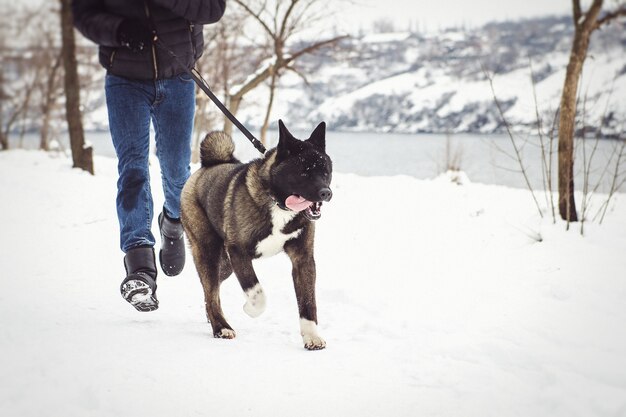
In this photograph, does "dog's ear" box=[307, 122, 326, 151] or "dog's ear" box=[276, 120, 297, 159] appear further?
"dog's ear" box=[307, 122, 326, 151]

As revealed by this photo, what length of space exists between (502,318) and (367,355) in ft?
4.66

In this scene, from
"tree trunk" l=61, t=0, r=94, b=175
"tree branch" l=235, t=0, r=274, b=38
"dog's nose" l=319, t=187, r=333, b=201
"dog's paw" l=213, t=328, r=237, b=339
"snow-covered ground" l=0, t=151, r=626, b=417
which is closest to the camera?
"snow-covered ground" l=0, t=151, r=626, b=417

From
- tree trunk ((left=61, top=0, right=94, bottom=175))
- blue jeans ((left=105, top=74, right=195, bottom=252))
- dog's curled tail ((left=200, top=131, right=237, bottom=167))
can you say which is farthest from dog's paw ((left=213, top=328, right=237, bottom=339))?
tree trunk ((left=61, top=0, right=94, bottom=175))

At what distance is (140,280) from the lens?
2.88 metres

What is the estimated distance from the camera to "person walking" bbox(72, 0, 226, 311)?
9.39 ft

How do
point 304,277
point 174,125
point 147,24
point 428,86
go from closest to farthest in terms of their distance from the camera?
1. point 147,24
2. point 304,277
3. point 174,125
4. point 428,86

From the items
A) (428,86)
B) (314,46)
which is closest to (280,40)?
(314,46)

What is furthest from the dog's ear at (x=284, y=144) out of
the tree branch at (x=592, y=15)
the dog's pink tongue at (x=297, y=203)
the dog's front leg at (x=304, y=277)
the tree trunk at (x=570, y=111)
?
the tree branch at (x=592, y=15)

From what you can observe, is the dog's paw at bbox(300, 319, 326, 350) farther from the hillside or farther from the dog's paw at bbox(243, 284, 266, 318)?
the hillside

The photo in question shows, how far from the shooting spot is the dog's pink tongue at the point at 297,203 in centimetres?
287

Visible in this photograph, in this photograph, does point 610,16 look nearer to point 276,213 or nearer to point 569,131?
point 569,131

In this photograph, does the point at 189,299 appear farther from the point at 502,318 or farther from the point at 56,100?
the point at 56,100

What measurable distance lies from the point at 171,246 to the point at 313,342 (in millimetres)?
1570

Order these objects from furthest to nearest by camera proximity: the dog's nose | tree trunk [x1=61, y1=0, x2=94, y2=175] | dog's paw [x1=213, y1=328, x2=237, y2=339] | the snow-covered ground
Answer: tree trunk [x1=61, y1=0, x2=94, y2=175] → dog's paw [x1=213, y1=328, x2=237, y2=339] → the dog's nose → the snow-covered ground
